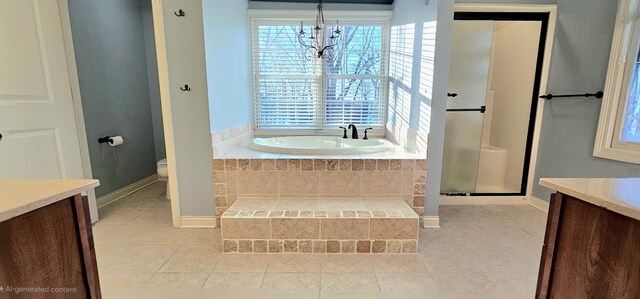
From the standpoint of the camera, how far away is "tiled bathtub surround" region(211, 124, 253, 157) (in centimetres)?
230

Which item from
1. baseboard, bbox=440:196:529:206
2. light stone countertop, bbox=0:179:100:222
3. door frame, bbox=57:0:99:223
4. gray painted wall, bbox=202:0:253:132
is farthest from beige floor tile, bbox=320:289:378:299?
door frame, bbox=57:0:99:223

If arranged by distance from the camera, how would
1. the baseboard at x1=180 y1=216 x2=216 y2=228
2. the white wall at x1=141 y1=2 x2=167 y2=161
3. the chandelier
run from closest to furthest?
the baseboard at x1=180 y1=216 x2=216 y2=228
the chandelier
the white wall at x1=141 y1=2 x2=167 y2=161

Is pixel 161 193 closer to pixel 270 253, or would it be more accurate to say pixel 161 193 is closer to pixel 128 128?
pixel 128 128

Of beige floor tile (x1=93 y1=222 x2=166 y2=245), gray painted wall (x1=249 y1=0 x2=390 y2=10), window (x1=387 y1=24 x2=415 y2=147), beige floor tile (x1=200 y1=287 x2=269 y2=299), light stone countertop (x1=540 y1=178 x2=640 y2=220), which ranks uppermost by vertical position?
gray painted wall (x1=249 y1=0 x2=390 y2=10)

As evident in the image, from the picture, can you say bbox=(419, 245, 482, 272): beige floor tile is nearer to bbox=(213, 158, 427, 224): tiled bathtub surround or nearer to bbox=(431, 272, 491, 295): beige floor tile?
bbox=(431, 272, 491, 295): beige floor tile

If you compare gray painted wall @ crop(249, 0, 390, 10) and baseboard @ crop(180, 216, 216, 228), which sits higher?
gray painted wall @ crop(249, 0, 390, 10)

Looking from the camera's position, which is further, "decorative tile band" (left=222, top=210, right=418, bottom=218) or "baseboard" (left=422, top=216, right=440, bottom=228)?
"baseboard" (left=422, top=216, right=440, bottom=228)

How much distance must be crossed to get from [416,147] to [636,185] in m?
1.56

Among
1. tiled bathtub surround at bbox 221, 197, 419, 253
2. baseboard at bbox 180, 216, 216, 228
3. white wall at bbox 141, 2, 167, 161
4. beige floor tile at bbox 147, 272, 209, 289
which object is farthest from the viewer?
white wall at bbox 141, 2, 167, 161

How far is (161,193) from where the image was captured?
3139 millimetres

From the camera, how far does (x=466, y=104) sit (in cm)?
284

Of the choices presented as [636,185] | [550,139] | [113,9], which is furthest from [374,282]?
[113,9]

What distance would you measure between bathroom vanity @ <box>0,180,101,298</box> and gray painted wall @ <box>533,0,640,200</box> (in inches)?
128

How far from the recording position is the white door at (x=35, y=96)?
178 cm
